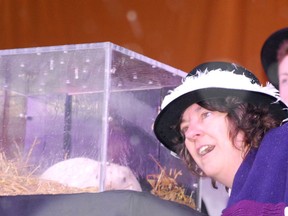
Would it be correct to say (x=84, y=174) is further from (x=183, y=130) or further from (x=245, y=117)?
(x=245, y=117)

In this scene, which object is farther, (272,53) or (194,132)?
(272,53)

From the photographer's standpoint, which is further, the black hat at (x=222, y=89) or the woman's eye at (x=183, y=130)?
the woman's eye at (x=183, y=130)

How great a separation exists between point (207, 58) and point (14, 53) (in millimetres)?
1497

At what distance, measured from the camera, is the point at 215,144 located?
1460 mm

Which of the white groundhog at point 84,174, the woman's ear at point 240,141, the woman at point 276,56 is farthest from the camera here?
the woman at point 276,56

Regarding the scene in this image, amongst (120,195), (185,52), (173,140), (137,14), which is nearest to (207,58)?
(185,52)

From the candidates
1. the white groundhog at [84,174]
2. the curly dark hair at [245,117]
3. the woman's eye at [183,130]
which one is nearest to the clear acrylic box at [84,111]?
the white groundhog at [84,174]

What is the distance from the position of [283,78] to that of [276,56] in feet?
0.61

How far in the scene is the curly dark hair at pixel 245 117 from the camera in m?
1.45

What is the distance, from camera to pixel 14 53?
66.6 inches

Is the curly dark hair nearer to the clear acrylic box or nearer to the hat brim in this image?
the hat brim

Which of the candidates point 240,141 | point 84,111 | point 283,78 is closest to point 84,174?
point 84,111

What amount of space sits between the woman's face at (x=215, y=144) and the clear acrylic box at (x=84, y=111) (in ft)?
0.70

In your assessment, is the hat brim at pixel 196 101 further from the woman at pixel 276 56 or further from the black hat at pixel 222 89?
the woman at pixel 276 56
